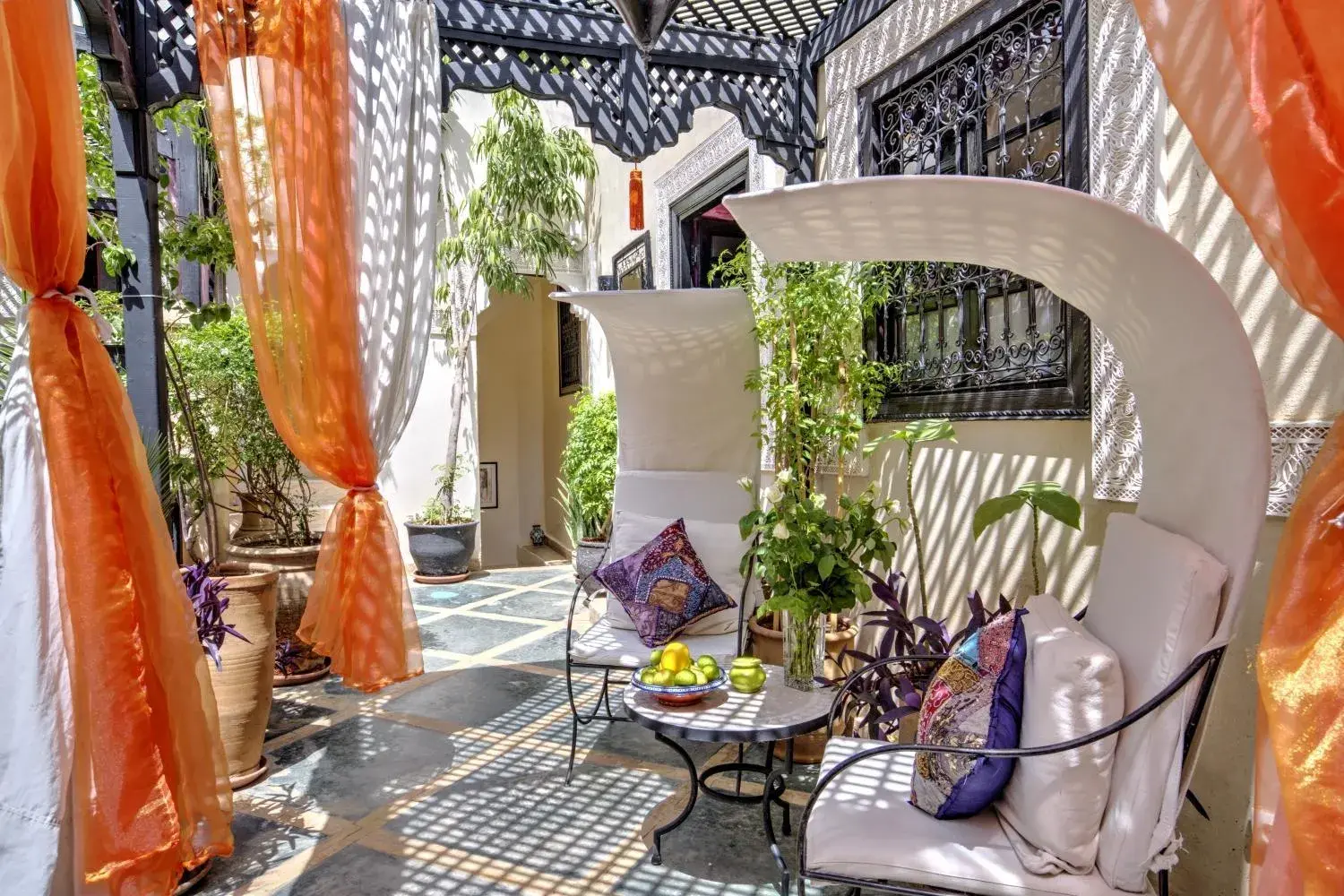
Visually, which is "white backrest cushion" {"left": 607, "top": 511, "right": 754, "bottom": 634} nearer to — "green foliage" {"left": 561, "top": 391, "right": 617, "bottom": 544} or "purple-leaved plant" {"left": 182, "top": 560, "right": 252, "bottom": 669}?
"purple-leaved plant" {"left": 182, "top": 560, "right": 252, "bottom": 669}

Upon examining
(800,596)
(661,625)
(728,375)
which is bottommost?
(661,625)

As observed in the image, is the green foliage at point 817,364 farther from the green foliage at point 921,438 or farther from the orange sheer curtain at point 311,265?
the orange sheer curtain at point 311,265

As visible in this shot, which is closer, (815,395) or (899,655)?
(899,655)

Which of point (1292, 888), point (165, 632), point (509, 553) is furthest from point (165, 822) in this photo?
point (509, 553)

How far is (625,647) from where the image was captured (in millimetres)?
3277

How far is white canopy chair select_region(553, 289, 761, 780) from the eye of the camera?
3760 millimetres

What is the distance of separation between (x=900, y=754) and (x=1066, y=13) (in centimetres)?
237

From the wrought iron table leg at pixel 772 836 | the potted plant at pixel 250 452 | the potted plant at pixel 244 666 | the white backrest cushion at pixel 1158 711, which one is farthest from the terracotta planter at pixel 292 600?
the white backrest cushion at pixel 1158 711

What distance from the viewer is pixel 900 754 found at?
2.26 meters

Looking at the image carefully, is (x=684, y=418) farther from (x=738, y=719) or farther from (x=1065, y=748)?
(x=1065, y=748)

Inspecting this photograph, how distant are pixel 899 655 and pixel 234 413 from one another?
3.94m

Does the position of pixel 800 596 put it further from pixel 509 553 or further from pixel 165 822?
pixel 509 553

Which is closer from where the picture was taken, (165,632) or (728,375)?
(165,632)

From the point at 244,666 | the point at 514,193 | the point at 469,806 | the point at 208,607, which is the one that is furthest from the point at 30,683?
the point at 514,193
